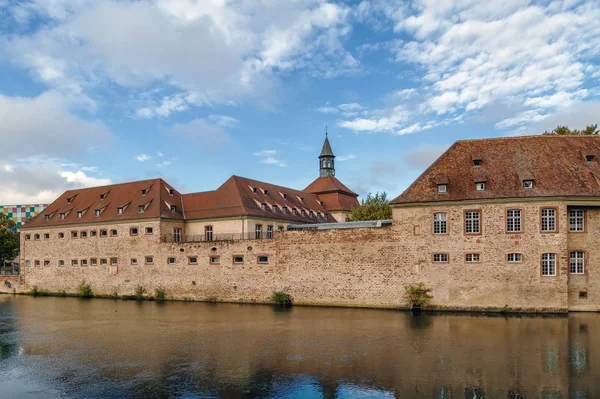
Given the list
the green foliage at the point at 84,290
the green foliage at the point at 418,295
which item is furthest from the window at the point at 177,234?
the green foliage at the point at 418,295

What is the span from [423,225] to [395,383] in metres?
16.3

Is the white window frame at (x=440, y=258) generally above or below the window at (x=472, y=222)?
below

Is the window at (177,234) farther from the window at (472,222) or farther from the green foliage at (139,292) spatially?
the window at (472,222)

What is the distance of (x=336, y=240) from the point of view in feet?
Result: 101

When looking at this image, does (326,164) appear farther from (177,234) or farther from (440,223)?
(440,223)

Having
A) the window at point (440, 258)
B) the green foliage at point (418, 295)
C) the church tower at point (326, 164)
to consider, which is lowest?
the green foliage at point (418, 295)

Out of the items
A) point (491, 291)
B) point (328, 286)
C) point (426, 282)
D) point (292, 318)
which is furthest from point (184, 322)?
point (491, 291)

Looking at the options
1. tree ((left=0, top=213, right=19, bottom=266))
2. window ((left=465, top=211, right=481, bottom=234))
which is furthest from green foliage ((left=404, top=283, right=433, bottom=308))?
tree ((left=0, top=213, right=19, bottom=266))

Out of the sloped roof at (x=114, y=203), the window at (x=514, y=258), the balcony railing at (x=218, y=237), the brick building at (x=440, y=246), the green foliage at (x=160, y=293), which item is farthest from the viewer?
the sloped roof at (x=114, y=203)

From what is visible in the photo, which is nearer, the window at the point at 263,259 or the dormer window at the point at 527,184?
the dormer window at the point at 527,184

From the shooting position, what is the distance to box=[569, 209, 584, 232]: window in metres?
26.8

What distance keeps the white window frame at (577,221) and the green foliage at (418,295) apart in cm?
824

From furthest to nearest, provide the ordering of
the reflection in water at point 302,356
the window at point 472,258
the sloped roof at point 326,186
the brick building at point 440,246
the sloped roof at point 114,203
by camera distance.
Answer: the sloped roof at point 326,186
the sloped roof at point 114,203
the window at point 472,258
the brick building at point 440,246
the reflection in water at point 302,356

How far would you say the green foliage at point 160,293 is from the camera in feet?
121
